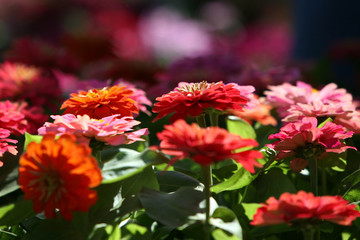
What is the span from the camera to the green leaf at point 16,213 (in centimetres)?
59

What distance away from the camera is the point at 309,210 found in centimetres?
53

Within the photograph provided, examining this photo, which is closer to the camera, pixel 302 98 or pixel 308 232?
pixel 308 232

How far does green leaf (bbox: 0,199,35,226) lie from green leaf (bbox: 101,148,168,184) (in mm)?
93

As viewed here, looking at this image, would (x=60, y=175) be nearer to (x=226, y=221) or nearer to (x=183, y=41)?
(x=226, y=221)

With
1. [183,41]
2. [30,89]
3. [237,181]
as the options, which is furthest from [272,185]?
[183,41]

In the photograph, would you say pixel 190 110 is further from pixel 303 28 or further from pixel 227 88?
pixel 303 28

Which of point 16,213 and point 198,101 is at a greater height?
point 198,101

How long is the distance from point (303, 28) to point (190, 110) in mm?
1652

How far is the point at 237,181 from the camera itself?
2.17 ft

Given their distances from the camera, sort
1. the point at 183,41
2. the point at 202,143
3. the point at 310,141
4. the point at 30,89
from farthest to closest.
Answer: the point at 183,41, the point at 30,89, the point at 310,141, the point at 202,143

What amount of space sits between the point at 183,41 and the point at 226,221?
3251mm

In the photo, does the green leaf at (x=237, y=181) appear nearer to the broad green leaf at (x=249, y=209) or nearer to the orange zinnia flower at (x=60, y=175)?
the broad green leaf at (x=249, y=209)

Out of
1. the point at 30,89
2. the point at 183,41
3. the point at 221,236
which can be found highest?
the point at 183,41

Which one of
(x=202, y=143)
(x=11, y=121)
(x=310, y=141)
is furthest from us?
(x=11, y=121)
